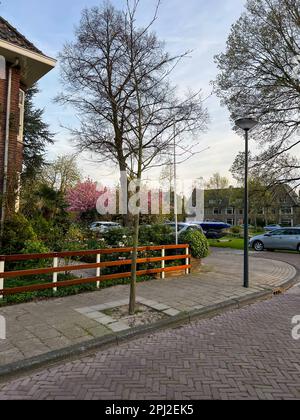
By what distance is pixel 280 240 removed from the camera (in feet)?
60.6

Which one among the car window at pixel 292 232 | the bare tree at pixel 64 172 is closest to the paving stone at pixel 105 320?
the car window at pixel 292 232

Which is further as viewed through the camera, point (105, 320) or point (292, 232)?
point (292, 232)

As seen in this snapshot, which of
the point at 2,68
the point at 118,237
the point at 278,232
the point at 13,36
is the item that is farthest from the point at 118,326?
the point at 278,232

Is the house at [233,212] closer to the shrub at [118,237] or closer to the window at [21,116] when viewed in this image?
the shrub at [118,237]

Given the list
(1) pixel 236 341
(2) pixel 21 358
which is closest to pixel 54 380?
(2) pixel 21 358

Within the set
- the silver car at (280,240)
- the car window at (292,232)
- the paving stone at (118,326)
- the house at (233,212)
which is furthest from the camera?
the house at (233,212)

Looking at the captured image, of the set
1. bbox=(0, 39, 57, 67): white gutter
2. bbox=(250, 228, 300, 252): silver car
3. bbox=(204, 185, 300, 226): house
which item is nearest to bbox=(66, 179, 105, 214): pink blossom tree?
bbox=(204, 185, 300, 226): house

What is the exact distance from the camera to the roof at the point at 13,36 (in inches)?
394

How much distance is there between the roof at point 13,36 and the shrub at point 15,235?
19.6ft

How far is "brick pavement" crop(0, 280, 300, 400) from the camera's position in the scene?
3.16m

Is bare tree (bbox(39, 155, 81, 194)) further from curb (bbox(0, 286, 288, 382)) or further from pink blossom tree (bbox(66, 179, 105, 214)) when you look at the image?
curb (bbox(0, 286, 288, 382))

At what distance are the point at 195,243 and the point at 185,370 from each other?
6393mm

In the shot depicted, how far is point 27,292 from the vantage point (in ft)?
20.9

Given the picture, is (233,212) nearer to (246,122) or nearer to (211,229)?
(211,229)
